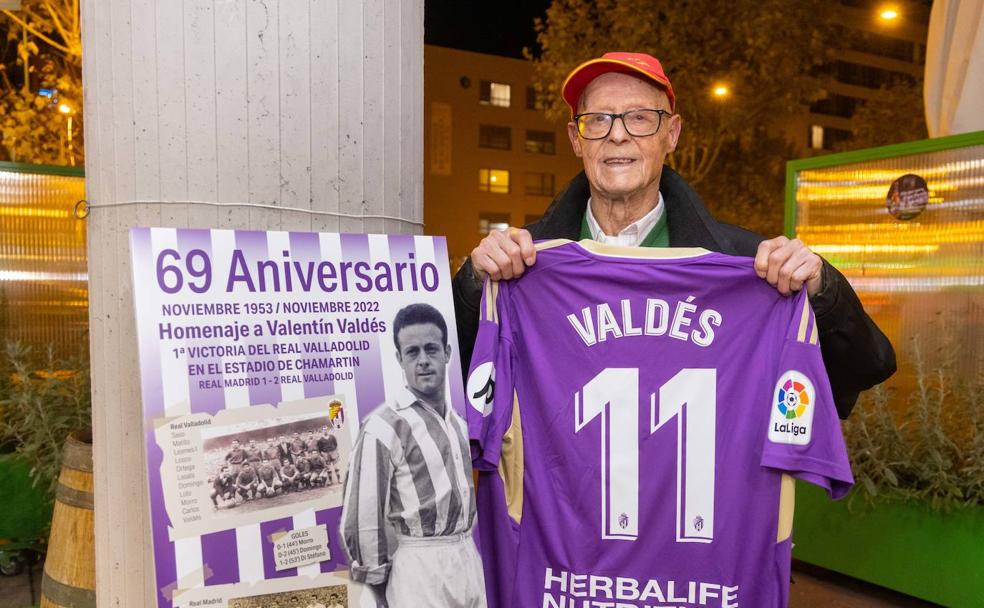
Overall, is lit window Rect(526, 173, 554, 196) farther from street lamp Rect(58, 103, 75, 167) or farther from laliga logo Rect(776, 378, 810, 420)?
laliga logo Rect(776, 378, 810, 420)

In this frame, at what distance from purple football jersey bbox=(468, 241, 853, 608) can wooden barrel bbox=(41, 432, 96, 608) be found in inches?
52.2

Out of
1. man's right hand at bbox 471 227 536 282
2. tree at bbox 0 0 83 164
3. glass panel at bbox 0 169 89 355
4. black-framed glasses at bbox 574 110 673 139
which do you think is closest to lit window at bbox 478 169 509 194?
tree at bbox 0 0 83 164

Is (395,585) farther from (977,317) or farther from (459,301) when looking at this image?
(977,317)

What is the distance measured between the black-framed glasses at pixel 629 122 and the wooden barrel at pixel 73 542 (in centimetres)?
194

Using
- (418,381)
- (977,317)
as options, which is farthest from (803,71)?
(418,381)

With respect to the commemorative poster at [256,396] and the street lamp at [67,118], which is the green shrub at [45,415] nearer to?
the commemorative poster at [256,396]

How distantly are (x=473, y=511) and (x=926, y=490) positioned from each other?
3.33m

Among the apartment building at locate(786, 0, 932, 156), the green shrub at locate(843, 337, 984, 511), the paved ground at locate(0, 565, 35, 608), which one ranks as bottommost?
the paved ground at locate(0, 565, 35, 608)

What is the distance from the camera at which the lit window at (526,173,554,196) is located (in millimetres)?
35219

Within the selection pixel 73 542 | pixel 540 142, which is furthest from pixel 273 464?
pixel 540 142

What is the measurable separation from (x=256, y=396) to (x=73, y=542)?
53.2 inches

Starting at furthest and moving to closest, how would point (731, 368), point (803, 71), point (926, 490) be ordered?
1. point (803, 71)
2. point (926, 490)
3. point (731, 368)

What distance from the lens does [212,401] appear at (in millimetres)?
1596

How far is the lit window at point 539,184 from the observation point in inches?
1387
